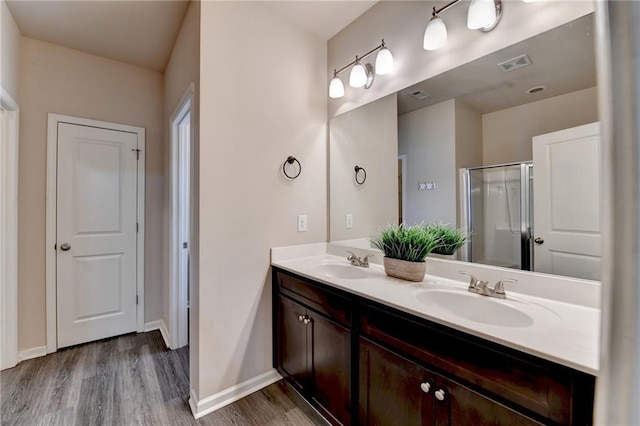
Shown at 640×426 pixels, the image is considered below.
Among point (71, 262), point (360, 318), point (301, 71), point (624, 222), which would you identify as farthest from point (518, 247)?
point (71, 262)

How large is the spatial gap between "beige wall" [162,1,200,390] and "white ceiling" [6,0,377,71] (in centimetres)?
14

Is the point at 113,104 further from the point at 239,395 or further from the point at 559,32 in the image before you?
the point at 559,32

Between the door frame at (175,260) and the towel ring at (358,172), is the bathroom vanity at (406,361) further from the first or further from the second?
the door frame at (175,260)

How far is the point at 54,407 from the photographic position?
1.72 metres

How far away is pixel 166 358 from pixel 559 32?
3189mm

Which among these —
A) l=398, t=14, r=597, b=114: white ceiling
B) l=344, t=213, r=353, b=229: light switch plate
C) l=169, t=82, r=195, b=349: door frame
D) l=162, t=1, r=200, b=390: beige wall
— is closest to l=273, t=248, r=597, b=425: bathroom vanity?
l=344, t=213, r=353, b=229: light switch plate

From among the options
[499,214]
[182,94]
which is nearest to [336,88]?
[182,94]

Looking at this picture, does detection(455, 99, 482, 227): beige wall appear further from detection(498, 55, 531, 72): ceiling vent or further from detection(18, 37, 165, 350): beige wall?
detection(18, 37, 165, 350): beige wall

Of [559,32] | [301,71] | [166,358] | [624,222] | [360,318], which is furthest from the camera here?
[166,358]

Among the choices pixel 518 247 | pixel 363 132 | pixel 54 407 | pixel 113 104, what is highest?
pixel 113 104

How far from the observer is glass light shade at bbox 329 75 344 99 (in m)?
2.11

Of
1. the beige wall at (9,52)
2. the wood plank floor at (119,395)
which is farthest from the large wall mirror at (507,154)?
the beige wall at (9,52)

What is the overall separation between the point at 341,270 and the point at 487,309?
907 millimetres

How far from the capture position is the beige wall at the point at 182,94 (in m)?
1.71
